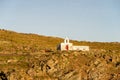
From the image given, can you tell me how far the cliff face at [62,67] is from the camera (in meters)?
57.2

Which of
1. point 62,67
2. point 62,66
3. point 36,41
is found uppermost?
point 36,41

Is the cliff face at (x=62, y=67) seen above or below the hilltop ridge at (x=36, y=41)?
below

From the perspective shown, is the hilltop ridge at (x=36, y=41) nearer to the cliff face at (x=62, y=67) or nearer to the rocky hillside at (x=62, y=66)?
the rocky hillside at (x=62, y=66)

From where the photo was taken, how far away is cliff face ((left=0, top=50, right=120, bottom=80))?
57188 millimetres

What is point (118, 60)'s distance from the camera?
206ft

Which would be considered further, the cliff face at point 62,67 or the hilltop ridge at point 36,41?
the hilltop ridge at point 36,41

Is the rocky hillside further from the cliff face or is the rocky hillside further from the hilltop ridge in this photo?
the hilltop ridge

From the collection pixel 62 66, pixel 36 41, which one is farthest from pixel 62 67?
pixel 36 41

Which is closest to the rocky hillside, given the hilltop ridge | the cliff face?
the cliff face

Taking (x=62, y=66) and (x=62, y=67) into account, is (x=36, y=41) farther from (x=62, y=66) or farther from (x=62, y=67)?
(x=62, y=67)

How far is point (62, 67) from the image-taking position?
59250 mm

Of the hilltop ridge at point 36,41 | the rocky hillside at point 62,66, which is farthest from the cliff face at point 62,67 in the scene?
the hilltop ridge at point 36,41

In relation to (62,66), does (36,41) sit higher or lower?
higher

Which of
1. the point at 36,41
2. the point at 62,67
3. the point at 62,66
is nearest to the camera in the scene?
the point at 62,67
